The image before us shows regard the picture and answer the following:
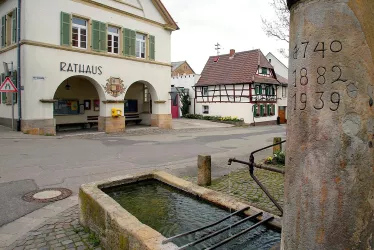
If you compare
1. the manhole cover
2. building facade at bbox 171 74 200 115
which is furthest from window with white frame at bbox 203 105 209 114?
the manhole cover

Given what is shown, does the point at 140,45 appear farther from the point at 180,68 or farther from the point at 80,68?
the point at 180,68

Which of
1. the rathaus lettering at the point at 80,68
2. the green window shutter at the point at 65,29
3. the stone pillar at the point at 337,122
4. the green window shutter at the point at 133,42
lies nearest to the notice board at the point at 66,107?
the rathaus lettering at the point at 80,68

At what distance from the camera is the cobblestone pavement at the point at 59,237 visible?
3.80 metres

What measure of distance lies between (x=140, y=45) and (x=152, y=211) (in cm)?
1733

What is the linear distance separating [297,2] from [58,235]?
13.4 ft

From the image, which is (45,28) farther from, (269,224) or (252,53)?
(252,53)

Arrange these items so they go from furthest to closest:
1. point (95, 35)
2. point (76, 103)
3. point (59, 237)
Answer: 1. point (76, 103)
2. point (95, 35)
3. point (59, 237)

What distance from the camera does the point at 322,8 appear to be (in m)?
1.75

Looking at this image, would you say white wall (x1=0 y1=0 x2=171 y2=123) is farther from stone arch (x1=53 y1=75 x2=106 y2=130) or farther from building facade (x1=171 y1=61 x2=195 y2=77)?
building facade (x1=171 y1=61 x2=195 y2=77)

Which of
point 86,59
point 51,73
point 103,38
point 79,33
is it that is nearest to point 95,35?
point 103,38

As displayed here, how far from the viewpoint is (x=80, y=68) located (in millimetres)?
16641

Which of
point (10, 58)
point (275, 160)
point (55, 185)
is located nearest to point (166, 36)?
point (10, 58)

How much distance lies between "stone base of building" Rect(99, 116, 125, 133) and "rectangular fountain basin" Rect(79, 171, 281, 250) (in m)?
13.2

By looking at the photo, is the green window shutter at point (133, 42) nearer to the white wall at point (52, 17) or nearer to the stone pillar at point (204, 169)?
the white wall at point (52, 17)
